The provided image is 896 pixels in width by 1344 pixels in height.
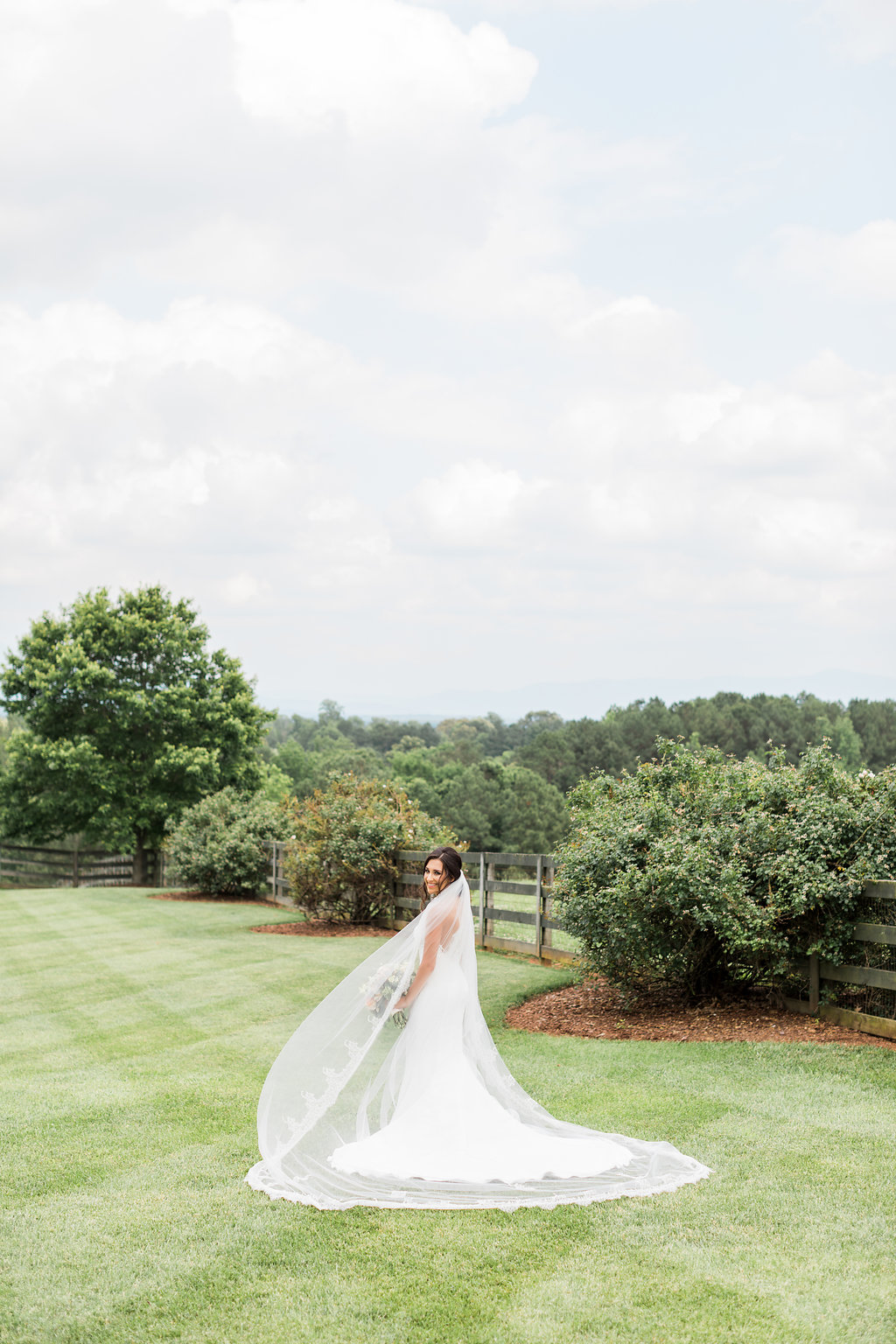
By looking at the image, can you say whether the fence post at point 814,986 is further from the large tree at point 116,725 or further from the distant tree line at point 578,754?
the distant tree line at point 578,754

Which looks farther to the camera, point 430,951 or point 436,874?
point 436,874

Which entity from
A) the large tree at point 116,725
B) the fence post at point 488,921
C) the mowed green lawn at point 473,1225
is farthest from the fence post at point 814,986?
the large tree at point 116,725

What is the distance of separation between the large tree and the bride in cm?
2615

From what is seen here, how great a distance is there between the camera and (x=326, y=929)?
1655 cm

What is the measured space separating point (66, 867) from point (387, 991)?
104 feet

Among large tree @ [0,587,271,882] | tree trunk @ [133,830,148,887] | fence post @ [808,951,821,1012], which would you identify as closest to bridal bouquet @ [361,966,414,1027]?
fence post @ [808,951,821,1012]

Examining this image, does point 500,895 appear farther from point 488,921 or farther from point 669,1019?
point 669,1019

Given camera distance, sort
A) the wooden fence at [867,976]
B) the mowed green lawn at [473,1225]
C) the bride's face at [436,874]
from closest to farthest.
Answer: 1. the mowed green lawn at [473,1225]
2. the bride's face at [436,874]
3. the wooden fence at [867,976]

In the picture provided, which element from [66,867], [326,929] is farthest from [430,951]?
[66,867]

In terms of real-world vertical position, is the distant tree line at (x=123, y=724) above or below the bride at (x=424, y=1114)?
above

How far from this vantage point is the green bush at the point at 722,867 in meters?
8.10

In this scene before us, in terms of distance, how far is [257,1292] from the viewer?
3740 mm

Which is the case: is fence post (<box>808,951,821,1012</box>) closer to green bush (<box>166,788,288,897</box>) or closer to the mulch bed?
the mulch bed

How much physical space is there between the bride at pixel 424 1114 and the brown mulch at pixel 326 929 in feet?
32.4
